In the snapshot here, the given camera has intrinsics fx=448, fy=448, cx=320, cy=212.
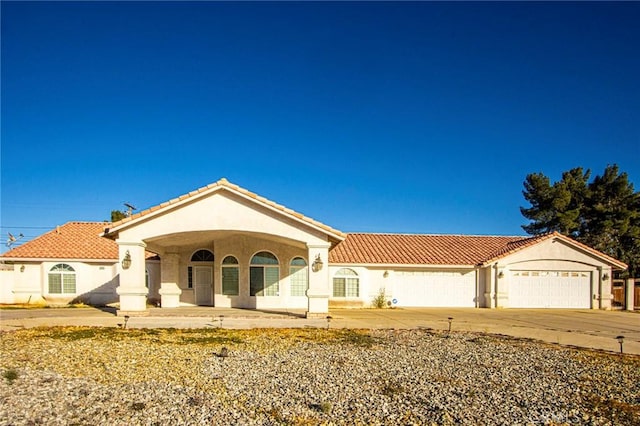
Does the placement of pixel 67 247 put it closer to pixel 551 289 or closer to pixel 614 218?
pixel 551 289

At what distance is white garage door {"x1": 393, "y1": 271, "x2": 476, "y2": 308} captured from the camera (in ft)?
79.8

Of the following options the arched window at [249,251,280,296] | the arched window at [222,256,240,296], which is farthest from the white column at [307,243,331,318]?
the arched window at [222,256,240,296]

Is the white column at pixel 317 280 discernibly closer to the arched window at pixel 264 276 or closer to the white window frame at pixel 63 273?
the arched window at pixel 264 276

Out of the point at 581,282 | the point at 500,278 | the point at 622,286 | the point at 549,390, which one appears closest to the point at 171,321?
the point at 549,390

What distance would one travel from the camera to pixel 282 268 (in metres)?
20.7

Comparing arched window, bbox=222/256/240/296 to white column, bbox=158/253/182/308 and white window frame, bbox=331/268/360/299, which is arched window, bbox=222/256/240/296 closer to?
white column, bbox=158/253/182/308

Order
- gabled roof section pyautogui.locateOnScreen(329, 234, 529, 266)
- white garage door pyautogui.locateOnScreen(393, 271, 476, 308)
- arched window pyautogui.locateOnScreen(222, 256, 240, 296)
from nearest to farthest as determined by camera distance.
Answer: arched window pyautogui.locateOnScreen(222, 256, 240, 296)
gabled roof section pyautogui.locateOnScreen(329, 234, 529, 266)
white garage door pyautogui.locateOnScreen(393, 271, 476, 308)

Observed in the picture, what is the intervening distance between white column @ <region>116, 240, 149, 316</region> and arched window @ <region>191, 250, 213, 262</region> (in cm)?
500

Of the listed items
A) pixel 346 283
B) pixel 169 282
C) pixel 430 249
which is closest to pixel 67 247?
pixel 169 282

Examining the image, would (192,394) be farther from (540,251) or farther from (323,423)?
(540,251)

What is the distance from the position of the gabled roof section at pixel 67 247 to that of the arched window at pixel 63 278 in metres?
0.59

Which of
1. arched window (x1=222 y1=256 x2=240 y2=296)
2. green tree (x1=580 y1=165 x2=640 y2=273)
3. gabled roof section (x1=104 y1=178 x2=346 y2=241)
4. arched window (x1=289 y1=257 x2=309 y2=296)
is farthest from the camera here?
green tree (x1=580 y1=165 x2=640 y2=273)

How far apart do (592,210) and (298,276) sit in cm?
2722

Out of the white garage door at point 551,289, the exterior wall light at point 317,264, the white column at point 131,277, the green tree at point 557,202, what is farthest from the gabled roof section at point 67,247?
the green tree at point 557,202
